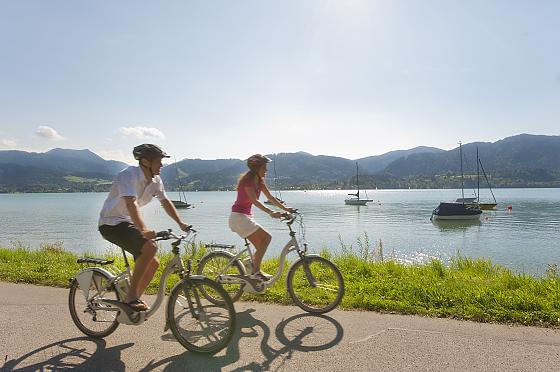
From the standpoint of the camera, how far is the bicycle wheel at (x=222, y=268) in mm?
5852

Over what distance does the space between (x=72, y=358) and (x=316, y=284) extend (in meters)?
3.30

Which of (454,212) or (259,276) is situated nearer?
(259,276)

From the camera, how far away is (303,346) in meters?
4.18

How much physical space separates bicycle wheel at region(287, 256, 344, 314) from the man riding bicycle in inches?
89.2

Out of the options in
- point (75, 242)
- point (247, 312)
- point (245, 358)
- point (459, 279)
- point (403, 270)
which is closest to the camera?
point (245, 358)

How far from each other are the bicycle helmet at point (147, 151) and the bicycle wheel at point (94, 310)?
1.66 m

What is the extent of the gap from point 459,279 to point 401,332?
2884mm

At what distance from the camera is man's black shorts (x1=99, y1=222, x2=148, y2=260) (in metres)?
4.16

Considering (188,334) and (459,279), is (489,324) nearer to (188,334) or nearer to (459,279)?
(459,279)

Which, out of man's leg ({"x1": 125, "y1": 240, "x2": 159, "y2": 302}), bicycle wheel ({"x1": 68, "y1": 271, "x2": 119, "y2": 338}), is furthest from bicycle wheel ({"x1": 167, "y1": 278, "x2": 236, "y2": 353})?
bicycle wheel ({"x1": 68, "y1": 271, "x2": 119, "y2": 338})

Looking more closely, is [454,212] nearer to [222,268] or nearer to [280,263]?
[280,263]

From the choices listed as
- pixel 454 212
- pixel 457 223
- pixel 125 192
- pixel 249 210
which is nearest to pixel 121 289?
pixel 125 192

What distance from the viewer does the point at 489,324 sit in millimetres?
4738

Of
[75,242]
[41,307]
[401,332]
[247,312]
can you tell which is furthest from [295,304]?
[75,242]
